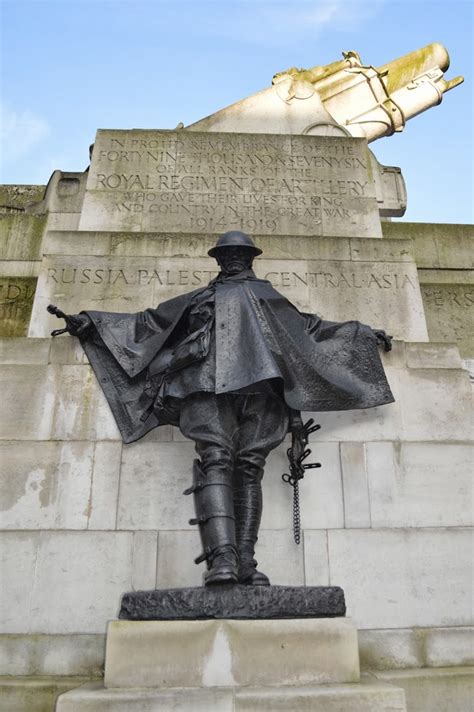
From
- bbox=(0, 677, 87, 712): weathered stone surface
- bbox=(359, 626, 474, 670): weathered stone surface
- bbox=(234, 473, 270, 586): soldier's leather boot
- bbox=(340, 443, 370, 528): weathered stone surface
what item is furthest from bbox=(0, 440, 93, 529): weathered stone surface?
bbox=(359, 626, 474, 670): weathered stone surface

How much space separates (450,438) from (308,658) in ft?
10.7

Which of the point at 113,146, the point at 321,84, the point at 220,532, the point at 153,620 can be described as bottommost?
the point at 153,620

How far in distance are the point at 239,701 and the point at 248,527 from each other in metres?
1.46

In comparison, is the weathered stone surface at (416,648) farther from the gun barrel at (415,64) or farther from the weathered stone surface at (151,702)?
the gun barrel at (415,64)

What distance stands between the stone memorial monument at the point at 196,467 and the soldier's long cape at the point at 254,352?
0.03 meters

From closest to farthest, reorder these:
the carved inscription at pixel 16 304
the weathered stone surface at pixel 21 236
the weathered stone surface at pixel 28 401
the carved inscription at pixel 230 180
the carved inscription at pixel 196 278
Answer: the weathered stone surface at pixel 28 401
the carved inscription at pixel 196 278
the carved inscription at pixel 16 304
the carved inscription at pixel 230 180
the weathered stone surface at pixel 21 236

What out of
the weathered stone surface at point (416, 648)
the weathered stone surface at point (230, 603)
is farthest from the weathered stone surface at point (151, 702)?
the weathered stone surface at point (416, 648)

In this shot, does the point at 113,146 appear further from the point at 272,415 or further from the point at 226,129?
the point at 272,415

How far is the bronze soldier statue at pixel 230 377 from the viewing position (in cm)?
525

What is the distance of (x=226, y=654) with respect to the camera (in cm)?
437

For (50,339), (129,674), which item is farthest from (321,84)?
(129,674)

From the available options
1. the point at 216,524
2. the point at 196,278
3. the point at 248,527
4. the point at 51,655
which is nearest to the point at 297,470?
the point at 248,527

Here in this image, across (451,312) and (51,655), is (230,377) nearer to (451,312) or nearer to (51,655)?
(51,655)

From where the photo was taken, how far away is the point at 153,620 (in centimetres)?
466
